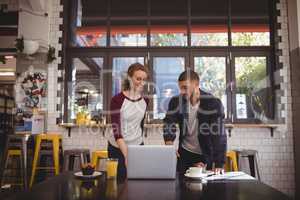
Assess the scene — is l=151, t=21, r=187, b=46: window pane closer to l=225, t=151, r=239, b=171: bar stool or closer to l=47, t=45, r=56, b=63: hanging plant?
l=47, t=45, r=56, b=63: hanging plant

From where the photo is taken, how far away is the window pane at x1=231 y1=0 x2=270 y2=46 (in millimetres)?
5895

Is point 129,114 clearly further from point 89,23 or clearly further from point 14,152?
point 89,23

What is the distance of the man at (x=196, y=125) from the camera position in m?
2.75

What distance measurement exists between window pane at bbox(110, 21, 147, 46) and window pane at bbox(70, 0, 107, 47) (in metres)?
0.18

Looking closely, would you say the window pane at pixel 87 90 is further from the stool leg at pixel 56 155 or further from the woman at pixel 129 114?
the woman at pixel 129 114

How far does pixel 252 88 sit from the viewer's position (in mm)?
5820

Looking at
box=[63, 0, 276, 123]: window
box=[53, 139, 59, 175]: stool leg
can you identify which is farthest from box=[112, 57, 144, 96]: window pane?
box=[53, 139, 59, 175]: stool leg

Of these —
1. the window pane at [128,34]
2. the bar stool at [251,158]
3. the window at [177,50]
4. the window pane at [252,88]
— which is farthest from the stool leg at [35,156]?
the window pane at [252,88]

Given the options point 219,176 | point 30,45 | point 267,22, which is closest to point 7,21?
point 30,45

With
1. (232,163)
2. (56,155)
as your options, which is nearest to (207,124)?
(232,163)

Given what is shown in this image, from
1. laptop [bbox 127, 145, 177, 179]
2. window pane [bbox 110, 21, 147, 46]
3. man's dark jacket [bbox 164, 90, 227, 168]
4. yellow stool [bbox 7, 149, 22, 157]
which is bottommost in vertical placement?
yellow stool [bbox 7, 149, 22, 157]

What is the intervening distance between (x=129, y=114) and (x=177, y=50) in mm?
3155

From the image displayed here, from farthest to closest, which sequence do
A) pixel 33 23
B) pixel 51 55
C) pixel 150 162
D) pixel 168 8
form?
pixel 168 8, pixel 33 23, pixel 51 55, pixel 150 162

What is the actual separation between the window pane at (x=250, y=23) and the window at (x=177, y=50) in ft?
0.06
